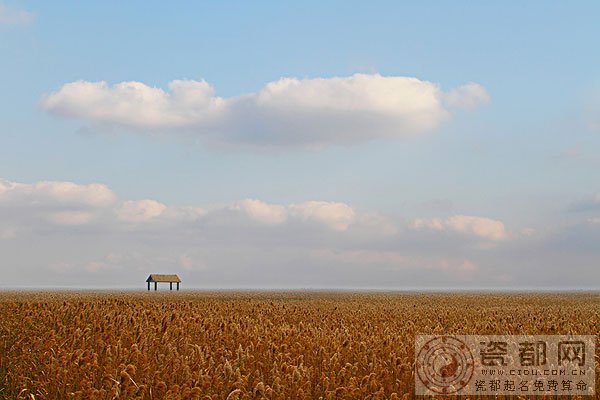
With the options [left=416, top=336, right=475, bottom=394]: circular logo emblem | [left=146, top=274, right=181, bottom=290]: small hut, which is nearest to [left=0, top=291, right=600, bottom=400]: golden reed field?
[left=416, top=336, right=475, bottom=394]: circular logo emblem

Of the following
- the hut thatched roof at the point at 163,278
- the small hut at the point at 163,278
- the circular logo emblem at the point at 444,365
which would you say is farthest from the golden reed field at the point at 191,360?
the hut thatched roof at the point at 163,278

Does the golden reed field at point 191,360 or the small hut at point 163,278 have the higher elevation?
the golden reed field at point 191,360

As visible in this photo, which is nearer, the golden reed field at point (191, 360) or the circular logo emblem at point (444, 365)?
the golden reed field at point (191, 360)

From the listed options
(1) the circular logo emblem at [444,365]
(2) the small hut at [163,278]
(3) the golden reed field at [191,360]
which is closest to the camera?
(3) the golden reed field at [191,360]

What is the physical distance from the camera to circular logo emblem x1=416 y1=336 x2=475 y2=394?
11328mm

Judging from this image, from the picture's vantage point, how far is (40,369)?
12102mm

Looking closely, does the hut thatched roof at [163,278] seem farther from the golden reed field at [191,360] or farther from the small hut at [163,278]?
the golden reed field at [191,360]

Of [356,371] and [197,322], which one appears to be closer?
[356,371]

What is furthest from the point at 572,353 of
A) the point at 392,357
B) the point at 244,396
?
the point at 244,396

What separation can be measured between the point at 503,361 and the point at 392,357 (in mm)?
2479

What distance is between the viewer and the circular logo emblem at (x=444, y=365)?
11328 millimetres

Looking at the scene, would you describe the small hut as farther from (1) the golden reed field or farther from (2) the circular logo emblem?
(2) the circular logo emblem

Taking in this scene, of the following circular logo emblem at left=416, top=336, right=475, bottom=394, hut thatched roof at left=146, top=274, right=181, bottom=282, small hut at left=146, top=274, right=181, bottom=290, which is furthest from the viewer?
hut thatched roof at left=146, top=274, right=181, bottom=282

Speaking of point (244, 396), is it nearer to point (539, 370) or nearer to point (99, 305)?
point (539, 370)
